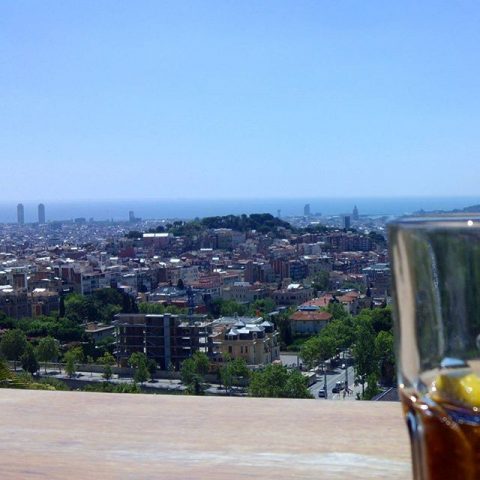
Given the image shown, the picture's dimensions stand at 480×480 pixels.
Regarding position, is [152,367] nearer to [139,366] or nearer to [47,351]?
[139,366]

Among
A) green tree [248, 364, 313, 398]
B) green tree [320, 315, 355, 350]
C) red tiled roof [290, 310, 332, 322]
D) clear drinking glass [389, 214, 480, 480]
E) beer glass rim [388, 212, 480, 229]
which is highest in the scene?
beer glass rim [388, 212, 480, 229]

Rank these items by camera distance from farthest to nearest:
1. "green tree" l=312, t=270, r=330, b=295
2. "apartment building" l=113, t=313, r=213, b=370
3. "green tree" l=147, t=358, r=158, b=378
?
"green tree" l=312, t=270, r=330, b=295
"apartment building" l=113, t=313, r=213, b=370
"green tree" l=147, t=358, r=158, b=378

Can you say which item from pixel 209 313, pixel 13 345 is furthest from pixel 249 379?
pixel 209 313

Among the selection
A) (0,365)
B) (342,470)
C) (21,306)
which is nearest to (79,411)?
(342,470)

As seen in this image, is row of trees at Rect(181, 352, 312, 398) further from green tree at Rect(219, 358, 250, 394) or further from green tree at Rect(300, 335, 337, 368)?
green tree at Rect(300, 335, 337, 368)

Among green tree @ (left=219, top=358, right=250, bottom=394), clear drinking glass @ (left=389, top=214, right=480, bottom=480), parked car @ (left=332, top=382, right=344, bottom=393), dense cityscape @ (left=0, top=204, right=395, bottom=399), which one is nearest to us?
clear drinking glass @ (left=389, top=214, right=480, bottom=480)

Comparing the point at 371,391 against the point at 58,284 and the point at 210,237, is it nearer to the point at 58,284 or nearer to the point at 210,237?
the point at 58,284

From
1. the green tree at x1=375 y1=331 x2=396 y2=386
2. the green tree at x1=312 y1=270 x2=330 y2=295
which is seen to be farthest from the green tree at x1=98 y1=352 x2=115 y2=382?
the green tree at x1=312 y1=270 x2=330 y2=295
